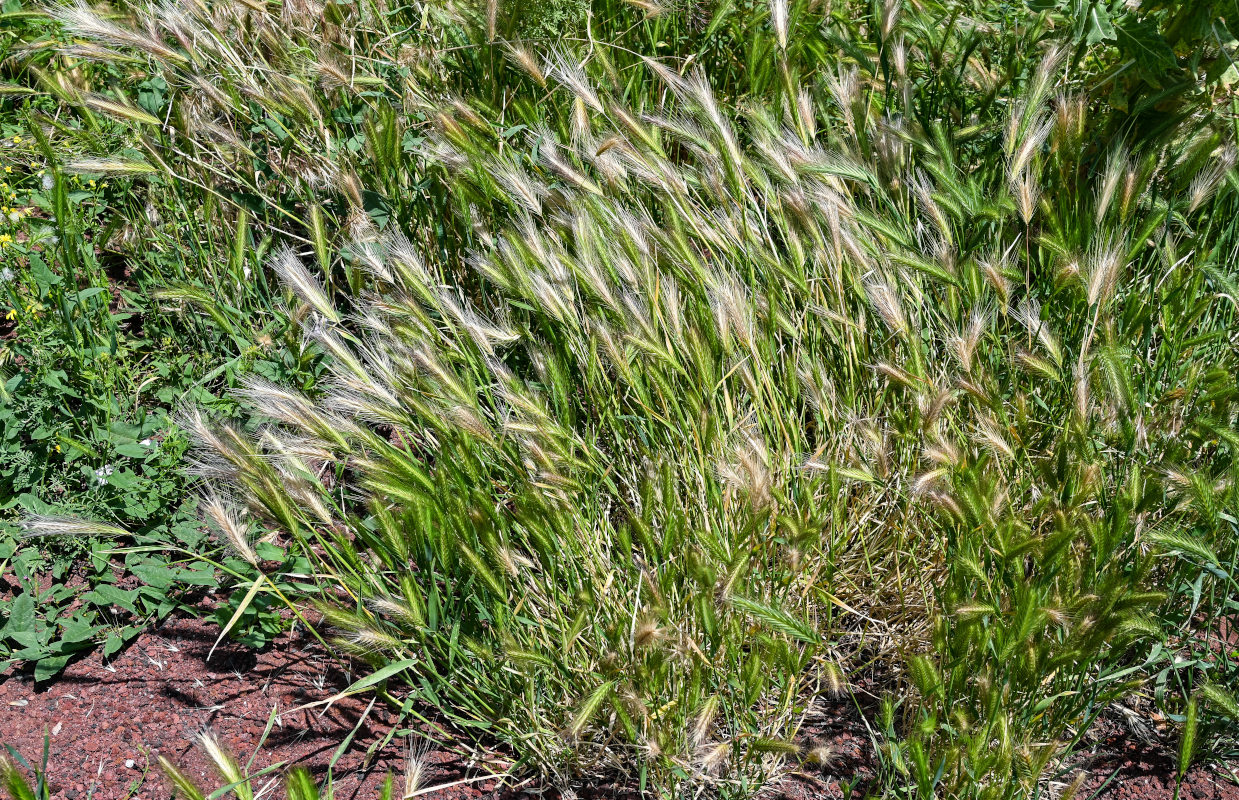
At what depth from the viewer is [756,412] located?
224 centimetres

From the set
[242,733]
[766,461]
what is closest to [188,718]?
[242,733]

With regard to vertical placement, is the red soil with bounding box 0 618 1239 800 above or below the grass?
below

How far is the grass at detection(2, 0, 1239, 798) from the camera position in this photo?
5.75ft

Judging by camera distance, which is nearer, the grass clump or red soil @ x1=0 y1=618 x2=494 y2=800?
the grass clump

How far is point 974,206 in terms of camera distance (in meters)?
2.07

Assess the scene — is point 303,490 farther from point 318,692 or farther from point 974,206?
point 974,206

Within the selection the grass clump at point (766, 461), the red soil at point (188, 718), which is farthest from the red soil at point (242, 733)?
the grass clump at point (766, 461)

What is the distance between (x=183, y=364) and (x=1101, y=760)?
2227 millimetres

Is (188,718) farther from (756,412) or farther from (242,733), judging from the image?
(756,412)

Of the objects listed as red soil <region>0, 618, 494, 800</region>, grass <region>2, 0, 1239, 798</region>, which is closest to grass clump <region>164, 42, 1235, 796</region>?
grass <region>2, 0, 1239, 798</region>

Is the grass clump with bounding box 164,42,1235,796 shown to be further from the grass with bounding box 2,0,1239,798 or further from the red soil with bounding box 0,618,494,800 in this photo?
the red soil with bounding box 0,618,494,800

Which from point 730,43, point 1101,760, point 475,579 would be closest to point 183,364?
point 475,579

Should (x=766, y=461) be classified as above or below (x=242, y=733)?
above

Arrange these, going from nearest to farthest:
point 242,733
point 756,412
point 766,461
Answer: point 766,461 → point 242,733 → point 756,412
